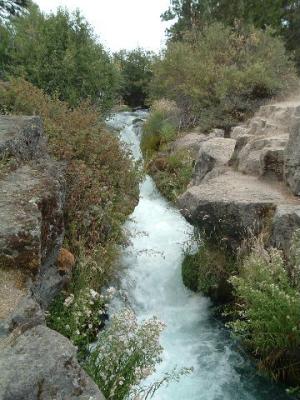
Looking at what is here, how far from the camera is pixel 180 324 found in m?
6.67

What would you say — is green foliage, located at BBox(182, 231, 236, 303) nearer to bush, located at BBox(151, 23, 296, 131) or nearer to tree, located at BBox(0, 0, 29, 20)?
bush, located at BBox(151, 23, 296, 131)

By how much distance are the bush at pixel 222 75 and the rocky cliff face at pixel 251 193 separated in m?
5.73

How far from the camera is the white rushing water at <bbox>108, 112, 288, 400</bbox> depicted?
5.23m

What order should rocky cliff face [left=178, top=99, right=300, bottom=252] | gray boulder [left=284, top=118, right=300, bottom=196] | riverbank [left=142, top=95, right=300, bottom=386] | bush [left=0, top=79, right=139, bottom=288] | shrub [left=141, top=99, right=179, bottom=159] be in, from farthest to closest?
shrub [left=141, top=99, right=179, bottom=159] → gray boulder [left=284, top=118, right=300, bottom=196] → rocky cliff face [left=178, top=99, right=300, bottom=252] → bush [left=0, top=79, right=139, bottom=288] → riverbank [left=142, top=95, right=300, bottom=386]

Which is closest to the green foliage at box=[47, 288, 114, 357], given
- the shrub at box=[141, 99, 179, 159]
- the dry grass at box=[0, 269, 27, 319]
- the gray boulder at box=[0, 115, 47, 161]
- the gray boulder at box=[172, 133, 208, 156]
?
the dry grass at box=[0, 269, 27, 319]

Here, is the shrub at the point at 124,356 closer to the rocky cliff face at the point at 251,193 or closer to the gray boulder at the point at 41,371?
the gray boulder at the point at 41,371

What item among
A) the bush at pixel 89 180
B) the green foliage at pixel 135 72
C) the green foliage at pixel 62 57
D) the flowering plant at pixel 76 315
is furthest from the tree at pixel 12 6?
the flowering plant at pixel 76 315

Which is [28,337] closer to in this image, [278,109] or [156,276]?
[156,276]

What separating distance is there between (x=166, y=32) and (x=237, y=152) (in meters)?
17.5

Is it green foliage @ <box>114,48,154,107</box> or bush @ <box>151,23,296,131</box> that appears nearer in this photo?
bush @ <box>151,23,296,131</box>

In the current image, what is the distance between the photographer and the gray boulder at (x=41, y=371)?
265 cm

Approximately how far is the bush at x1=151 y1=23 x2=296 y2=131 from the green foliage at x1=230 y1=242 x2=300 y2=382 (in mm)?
9842

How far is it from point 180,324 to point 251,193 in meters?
2.20

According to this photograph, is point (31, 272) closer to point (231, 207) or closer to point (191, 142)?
point (231, 207)
